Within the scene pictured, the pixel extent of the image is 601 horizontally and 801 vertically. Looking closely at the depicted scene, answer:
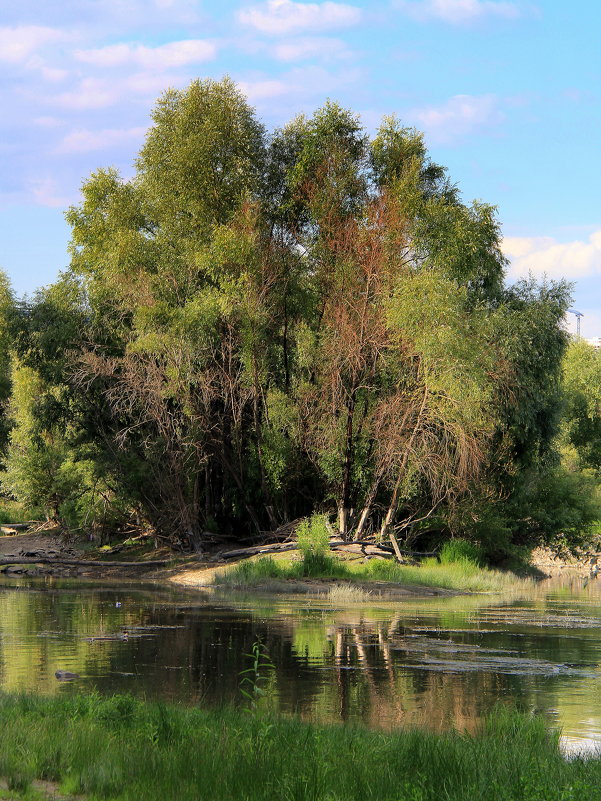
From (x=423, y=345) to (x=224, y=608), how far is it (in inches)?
455

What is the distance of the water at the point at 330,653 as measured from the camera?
1550cm

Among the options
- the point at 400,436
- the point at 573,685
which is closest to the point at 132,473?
the point at 400,436

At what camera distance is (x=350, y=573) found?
35031 millimetres

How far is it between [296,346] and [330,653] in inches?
844

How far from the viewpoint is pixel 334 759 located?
10219mm

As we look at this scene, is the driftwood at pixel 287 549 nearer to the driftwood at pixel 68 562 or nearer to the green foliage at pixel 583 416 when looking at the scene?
the driftwood at pixel 68 562

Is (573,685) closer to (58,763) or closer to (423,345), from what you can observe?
(58,763)

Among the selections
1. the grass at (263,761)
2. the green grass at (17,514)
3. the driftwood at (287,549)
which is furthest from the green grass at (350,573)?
the green grass at (17,514)

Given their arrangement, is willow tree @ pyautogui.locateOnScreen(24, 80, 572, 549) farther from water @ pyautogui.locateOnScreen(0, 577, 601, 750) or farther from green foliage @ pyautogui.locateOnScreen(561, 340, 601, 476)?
green foliage @ pyautogui.locateOnScreen(561, 340, 601, 476)

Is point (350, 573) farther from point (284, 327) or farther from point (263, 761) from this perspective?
point (263, 761)

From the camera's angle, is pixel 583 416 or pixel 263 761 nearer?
pixel 263 761

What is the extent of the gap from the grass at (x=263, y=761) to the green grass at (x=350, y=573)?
22.2 m

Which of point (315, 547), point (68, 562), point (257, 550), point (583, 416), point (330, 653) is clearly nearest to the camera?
point (330, 653)

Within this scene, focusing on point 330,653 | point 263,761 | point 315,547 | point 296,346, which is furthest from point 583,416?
point 263,761
